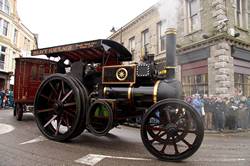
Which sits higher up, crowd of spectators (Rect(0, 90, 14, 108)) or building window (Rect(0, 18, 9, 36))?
building window (Rect(0, 18, 9, 36))

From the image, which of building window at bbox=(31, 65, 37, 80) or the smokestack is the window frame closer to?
building window at bbox=(31, 65, 37, 80)

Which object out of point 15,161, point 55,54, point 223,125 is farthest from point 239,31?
point 15,161

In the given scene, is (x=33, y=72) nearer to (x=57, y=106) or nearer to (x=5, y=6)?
(x=57, y=106)

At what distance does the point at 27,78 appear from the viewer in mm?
9664

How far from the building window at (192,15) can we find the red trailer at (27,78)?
26.1 ft

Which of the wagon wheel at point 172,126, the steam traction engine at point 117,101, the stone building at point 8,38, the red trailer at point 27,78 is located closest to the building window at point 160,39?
the red trailer at point 27,78

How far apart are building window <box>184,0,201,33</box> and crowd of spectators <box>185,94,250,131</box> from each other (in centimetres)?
485

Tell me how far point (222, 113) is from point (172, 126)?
6566 mm

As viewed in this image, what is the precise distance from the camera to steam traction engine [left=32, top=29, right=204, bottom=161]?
4.19m

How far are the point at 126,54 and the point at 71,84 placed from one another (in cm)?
171

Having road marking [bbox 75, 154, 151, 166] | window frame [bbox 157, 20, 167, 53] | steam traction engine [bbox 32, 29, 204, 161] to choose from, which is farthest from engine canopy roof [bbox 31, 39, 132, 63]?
window frame [bbox 157, 20, 167, 53]

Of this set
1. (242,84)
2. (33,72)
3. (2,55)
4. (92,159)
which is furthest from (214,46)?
(2,55)

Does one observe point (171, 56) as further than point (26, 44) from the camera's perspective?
No

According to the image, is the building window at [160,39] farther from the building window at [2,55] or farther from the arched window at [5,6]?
the arched window at [5,6]
